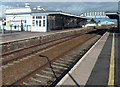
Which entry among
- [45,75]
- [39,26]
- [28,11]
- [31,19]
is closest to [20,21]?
[31,19]

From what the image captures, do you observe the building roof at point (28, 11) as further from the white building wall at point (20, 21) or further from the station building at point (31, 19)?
the white building wall at point (20, 21)

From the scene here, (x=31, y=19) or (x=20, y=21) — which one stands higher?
(x=31, y=19)

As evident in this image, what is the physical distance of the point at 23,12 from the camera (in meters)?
37.4

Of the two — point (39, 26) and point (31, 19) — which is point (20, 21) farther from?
point (39, 26)

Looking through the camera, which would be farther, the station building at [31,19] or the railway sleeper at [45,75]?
the station building at [31,19]

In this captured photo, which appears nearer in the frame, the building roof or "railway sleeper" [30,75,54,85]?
"railway sleeper" [30,75,54,85]

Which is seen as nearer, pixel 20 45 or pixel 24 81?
pixel 24 81

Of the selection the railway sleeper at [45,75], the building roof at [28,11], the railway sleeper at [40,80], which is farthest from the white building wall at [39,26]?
the railway sleeper at [40,80]

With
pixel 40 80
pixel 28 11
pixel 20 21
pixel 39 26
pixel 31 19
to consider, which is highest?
pixel 28 11

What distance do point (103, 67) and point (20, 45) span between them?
11.2 meters

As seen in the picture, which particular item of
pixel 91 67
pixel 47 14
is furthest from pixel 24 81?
pixel 47 14

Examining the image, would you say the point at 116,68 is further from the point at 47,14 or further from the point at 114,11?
the point at 47,14

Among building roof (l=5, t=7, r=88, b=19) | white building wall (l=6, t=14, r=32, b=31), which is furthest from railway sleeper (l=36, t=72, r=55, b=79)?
white building wall (l=6, t=14, r=32, b=31)

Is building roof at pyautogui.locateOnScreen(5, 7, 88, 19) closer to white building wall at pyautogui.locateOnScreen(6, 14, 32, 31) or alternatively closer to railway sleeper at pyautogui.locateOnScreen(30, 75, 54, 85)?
white building wall at pyautogui.locateOnScreen(6, 14, 32, 31)
